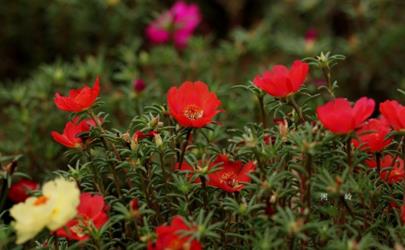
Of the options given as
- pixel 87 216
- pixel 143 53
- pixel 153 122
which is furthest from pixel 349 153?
pixel 143 53

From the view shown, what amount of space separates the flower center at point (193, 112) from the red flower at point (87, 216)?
10.7 inches

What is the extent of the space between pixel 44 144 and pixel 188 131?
3.75 ft

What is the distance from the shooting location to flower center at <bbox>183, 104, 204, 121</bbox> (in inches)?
60.3

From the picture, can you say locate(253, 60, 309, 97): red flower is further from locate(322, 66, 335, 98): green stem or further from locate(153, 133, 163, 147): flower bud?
locate(153, 133, 163, 147): flower bud

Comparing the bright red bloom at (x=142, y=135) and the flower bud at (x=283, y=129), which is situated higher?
the flower bud at (x=283, y=129)

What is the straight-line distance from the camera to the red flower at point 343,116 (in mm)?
1332

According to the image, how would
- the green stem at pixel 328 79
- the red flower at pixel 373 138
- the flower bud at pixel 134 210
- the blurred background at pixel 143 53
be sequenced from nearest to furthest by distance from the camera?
the flower bud at pixel 134 210 < the red flower at pixel 373 138 < the green stem at pixel 328 79 < the blurred background at pixel 143 53

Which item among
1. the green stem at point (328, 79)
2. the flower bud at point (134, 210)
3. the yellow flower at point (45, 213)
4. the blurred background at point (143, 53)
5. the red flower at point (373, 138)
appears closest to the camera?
the yellow flower at point (45, 213)

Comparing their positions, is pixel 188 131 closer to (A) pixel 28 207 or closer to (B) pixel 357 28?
(A) pixel 28 207

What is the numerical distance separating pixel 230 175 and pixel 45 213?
0.43 m

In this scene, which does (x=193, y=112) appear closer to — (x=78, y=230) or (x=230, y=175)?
(x=230, y=175)

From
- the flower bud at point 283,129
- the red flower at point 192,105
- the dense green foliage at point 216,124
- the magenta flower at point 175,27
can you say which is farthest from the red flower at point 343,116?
the magenta flower at point 175,27

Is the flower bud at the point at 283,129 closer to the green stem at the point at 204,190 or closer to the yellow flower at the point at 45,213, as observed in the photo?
the green stem at the point at 204,190

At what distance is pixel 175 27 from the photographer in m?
3.11
